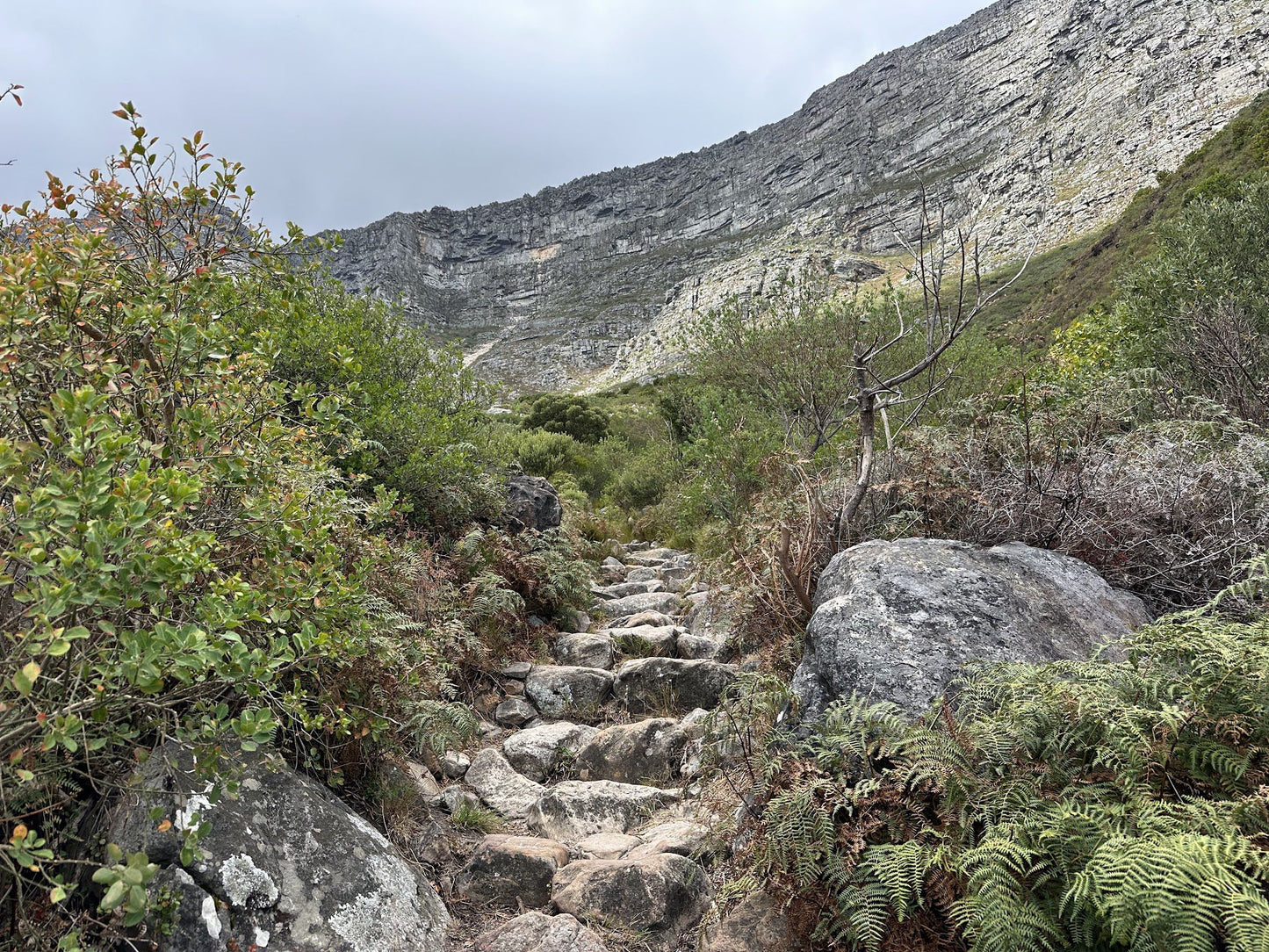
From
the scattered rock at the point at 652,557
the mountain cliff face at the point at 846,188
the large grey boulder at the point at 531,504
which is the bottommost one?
the scattered rock at the point at 652,557

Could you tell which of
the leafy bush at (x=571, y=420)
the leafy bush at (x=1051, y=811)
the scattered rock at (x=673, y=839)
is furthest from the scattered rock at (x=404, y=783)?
the leafy bush at (x=571, y=420)

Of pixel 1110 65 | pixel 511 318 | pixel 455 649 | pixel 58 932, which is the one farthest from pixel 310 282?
pixel 511 318

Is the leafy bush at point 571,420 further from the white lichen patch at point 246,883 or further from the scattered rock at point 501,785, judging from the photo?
the white lichen patch at point 246,883

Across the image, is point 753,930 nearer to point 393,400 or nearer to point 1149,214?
point 393,400

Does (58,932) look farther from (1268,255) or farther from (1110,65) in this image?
(1110,65)

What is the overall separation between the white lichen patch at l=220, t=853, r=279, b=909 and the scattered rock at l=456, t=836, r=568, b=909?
3.88 ft

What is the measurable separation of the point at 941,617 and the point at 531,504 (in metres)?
7.23

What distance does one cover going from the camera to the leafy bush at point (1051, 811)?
1.76 metres

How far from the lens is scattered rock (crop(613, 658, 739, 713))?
18.9 feet

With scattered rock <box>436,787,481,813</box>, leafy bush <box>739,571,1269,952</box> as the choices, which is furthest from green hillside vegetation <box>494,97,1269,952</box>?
scattered rock <box>436,787,481,813</box>

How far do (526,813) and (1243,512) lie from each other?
210 inches

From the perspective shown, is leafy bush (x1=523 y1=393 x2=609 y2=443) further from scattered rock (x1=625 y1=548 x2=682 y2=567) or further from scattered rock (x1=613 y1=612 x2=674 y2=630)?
scattered rock (x1=613 y1=612 x2=674 y2=630)

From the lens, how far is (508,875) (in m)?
3.42

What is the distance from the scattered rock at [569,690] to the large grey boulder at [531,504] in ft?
10.0
